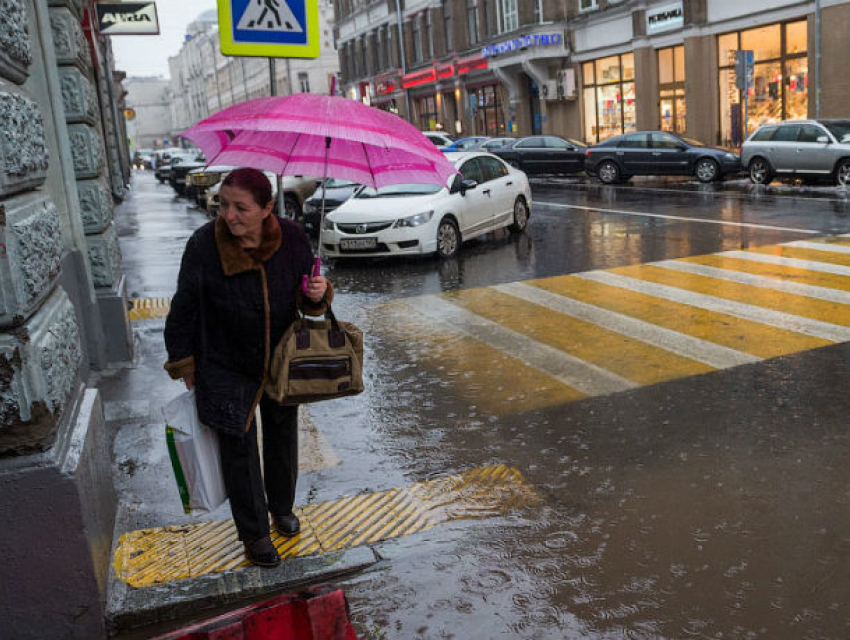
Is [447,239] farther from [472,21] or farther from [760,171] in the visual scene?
[472,21]

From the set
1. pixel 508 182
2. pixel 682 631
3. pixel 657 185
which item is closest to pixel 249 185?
pixel 682 631

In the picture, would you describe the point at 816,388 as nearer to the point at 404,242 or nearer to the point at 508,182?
the point at 404,242

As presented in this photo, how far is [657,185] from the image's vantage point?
79.3 ft

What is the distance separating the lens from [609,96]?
35.3 metres

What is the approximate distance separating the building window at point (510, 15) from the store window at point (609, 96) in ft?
16.8

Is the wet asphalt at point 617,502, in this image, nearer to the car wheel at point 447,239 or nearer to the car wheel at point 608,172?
the car wheel at point 447,239

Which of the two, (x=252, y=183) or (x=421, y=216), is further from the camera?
(x=421, y=216)

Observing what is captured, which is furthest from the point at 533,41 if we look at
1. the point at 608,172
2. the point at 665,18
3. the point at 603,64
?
the point at 608,172

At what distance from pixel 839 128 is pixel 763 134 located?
6.52 feet

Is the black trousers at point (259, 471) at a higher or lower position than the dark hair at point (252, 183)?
lower

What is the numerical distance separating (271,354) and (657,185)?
21921mm

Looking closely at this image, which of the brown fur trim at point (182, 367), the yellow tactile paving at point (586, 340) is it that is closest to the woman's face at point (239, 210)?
the brown fur trim at point (182, 367)

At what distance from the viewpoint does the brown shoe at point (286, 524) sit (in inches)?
168

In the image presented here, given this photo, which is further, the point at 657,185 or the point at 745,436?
the point at 657,185
